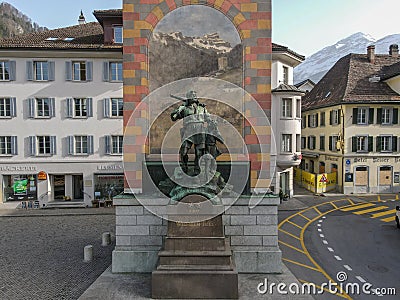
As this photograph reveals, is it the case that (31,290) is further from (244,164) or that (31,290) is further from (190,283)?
(244,164)

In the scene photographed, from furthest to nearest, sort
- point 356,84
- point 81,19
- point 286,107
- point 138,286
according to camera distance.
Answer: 1. point 81,19
2. point 356,84
3. point 286,107
4. point 138,286

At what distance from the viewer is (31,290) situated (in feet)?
32.7

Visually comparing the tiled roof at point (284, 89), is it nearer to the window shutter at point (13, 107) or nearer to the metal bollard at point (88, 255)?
the metal bollard at point (88, 255)

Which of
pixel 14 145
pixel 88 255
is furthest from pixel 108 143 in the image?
pixel 88 255

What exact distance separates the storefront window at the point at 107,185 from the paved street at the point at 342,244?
1316 centimetres

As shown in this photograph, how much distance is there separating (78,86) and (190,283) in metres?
20.1

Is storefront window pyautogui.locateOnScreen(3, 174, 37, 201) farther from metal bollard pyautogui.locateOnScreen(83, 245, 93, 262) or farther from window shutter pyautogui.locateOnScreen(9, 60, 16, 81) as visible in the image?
metal bollard pyautogui.locateOnScreen(83, 245, 93, 262)

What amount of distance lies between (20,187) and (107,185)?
22.6 ft

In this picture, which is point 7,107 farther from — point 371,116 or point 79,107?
point 371,116

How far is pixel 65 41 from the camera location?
24797 mm

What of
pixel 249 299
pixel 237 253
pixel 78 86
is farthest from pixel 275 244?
pixel 78 86

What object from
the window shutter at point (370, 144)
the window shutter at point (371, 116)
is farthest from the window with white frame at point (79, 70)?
the window shutter at point (370, 144)

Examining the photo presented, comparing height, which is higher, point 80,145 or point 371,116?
point 371,116

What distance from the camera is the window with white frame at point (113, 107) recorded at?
2428cm
